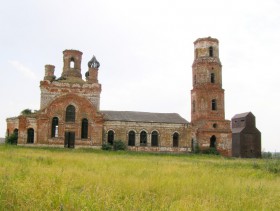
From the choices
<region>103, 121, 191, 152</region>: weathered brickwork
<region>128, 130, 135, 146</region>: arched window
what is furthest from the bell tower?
<region>128, 130, 135, 146</region>: arched window

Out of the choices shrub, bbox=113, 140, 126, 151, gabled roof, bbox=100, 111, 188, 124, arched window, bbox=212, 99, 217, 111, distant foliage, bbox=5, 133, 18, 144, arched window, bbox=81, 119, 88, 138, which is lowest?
shrub, bbox=113, 140, 126, 151

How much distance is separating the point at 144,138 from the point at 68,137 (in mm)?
8142

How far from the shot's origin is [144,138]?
119 ft

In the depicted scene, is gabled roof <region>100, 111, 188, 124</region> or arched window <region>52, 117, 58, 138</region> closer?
arched window <region>52, 117, 58, 138</region>

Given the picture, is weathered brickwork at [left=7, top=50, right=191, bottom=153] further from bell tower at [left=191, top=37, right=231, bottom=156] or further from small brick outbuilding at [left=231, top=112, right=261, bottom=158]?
small brick outbuilding at [left=231, top=112, right=261, bottom=158]

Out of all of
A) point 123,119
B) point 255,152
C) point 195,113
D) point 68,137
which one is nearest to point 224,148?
point 195,113

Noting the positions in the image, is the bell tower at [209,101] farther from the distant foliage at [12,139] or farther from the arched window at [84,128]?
the distant foliage at [12,139]

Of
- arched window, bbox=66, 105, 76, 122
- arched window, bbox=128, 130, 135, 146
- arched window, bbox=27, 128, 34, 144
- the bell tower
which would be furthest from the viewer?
the bell tower

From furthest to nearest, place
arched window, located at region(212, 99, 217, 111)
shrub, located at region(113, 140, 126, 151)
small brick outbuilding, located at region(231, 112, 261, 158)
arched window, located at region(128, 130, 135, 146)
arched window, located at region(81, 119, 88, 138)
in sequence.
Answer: small brick outbuilding, located at region(231, 112, 261, 158), arched window, located at region(212, 99, 217, 111), arched window, located at region(128, 130, 135, 146), shrub, located at region(113, 140, 126, 151), arched window, located at region(81, 119, 88, 138)

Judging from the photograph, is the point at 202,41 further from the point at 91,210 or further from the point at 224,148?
the point at 91,210

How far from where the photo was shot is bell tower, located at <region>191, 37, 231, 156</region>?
1452 inches

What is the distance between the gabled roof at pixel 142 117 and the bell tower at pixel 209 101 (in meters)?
2.12

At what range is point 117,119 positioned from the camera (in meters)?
35.4

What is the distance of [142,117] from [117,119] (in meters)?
3.33
